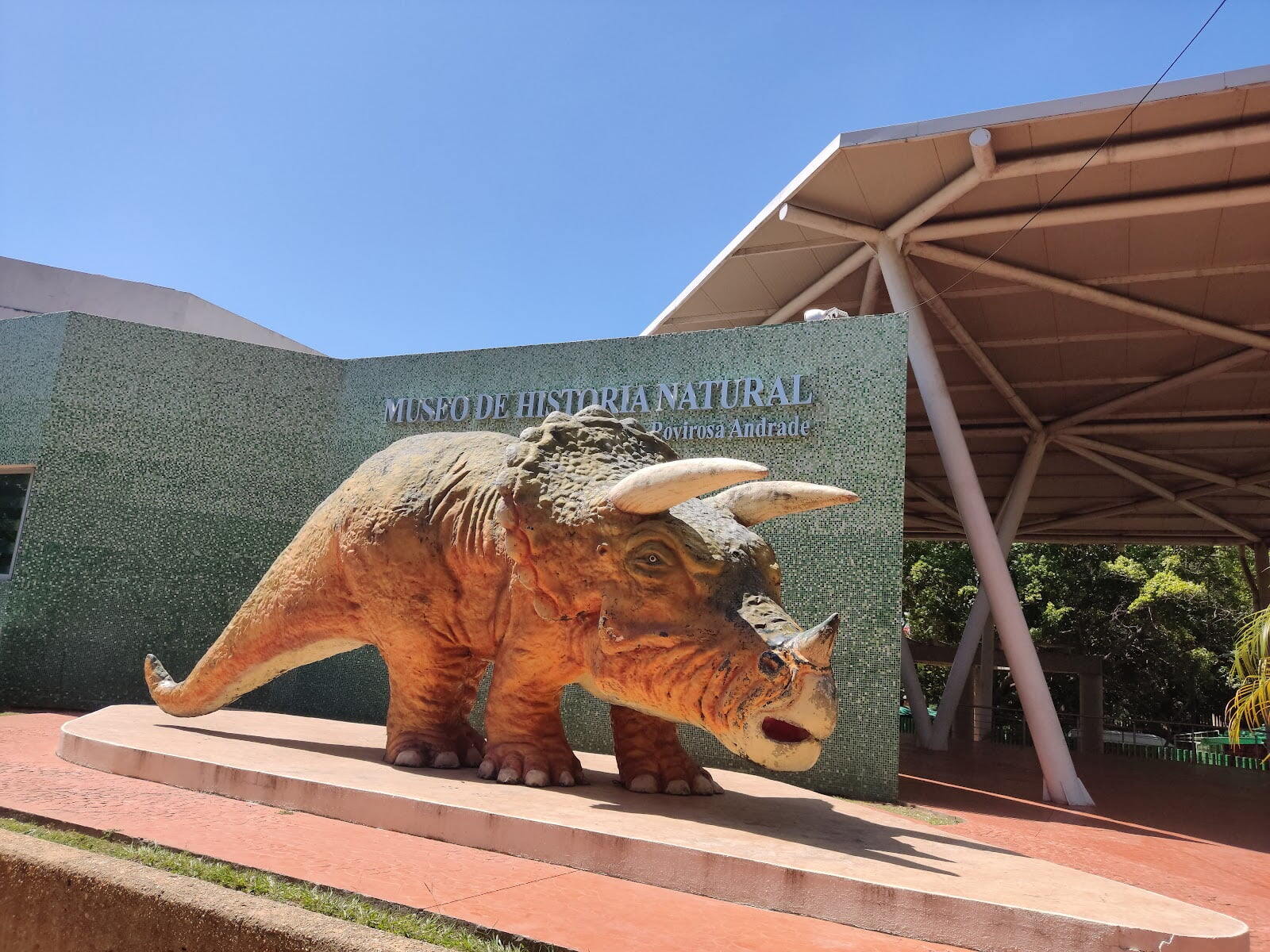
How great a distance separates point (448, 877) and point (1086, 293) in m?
9.66

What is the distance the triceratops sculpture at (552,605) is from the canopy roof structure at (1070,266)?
530 centimetres

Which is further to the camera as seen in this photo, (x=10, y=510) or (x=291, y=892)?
(x=10, y=510)

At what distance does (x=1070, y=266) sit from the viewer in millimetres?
10094

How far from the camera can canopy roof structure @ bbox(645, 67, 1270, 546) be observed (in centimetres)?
787

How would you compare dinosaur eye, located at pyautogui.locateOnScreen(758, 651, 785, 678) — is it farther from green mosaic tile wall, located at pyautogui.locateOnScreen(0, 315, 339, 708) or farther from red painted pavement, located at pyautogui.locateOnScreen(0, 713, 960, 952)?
green mosaic tile wall, located at pyautogui.locateOnScreen(0, 315, 339, 708)

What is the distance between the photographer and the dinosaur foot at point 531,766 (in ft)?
13.8

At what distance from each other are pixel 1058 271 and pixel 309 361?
26.8 ft

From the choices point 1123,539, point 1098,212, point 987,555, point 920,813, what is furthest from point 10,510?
point 1123,539

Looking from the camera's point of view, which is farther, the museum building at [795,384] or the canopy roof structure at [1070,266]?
the canopy roof structure at [1070,266]

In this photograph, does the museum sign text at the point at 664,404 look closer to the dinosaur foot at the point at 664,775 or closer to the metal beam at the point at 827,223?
the metal beam at the point at 827,223

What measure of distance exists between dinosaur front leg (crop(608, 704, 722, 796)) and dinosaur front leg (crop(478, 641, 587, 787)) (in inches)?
9.4

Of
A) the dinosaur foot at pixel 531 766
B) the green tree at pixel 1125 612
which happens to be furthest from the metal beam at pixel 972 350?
the green tree at pixel 1125 612

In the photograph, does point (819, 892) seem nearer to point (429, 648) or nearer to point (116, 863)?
point (116, 863)

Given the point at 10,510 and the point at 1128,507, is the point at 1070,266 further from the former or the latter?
the point at 10,510
